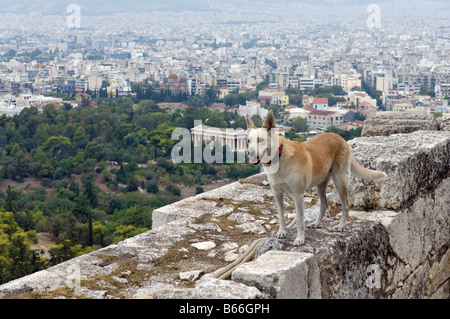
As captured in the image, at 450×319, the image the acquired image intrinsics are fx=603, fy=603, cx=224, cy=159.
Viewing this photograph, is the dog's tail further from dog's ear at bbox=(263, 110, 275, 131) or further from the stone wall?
dog's ear at bbox=(263, 110, 275, 131)

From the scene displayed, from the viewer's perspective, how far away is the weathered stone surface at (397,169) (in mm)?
2602

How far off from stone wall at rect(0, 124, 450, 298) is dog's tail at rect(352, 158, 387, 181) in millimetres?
88

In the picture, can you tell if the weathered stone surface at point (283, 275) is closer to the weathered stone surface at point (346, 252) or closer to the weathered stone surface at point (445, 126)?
the weathered stone surface at point (346, 252)

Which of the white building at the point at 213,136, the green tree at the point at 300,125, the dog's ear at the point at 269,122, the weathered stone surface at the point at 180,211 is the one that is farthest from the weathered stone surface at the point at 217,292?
the green tree at the point at 300,125

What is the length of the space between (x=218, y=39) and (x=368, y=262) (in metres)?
141

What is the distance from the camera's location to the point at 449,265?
9.84 feet

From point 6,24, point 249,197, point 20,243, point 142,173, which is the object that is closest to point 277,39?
point 6,24

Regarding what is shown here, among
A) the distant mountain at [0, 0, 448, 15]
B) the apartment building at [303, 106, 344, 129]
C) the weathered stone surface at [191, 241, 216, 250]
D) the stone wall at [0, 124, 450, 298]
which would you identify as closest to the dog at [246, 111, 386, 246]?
the stone wall at [0, 124, 450, 298]

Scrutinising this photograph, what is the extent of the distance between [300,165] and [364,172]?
17.1 inches

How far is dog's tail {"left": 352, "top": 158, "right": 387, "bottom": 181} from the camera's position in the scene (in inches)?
99.6

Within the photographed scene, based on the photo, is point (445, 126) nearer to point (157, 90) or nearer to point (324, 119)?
point (324, 119)

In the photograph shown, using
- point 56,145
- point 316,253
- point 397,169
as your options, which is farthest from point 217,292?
point 56,145
